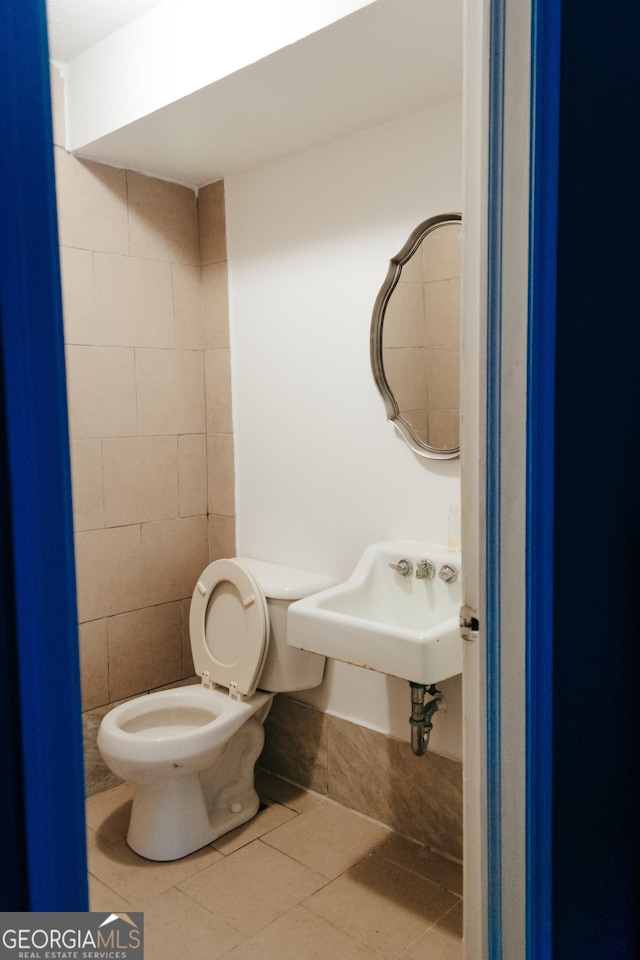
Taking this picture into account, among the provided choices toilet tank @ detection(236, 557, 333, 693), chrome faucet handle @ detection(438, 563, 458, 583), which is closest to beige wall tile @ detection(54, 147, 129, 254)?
toilet tank @ detection(236, 557, 333, 693)

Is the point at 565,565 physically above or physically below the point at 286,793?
above

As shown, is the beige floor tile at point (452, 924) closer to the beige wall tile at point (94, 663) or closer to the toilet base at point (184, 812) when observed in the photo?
the toilet base at point (184, 812)

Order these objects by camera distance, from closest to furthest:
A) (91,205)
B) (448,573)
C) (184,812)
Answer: (448,573) < (184,812) < (91,205)

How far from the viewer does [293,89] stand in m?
1.95

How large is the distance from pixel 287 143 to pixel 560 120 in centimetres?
143

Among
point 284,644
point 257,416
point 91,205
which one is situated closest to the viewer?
point 284,644

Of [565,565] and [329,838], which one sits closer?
[565,565]

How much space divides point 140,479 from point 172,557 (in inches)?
12.9

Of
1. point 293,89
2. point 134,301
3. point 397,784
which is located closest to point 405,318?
point 293,89

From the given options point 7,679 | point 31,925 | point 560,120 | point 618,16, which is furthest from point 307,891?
point 618,16

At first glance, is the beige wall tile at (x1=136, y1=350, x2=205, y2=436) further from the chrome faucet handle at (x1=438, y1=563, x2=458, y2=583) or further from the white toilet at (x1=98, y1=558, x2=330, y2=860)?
the chrome faucet handle at (x1=438, y1=563, x2=458, y2=583)

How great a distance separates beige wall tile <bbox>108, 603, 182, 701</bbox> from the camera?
8.39 feet

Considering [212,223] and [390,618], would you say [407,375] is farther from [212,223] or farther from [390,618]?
[212,223]

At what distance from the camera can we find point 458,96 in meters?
2.00
